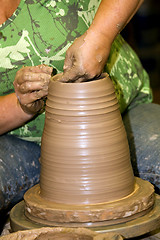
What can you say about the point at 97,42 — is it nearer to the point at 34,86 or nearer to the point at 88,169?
the point at 34,86

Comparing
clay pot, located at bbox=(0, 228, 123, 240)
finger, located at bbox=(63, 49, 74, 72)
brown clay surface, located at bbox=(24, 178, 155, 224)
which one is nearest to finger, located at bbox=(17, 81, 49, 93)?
finger, located at bbox=(63, 49, 74, 72)

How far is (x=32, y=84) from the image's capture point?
1495mm

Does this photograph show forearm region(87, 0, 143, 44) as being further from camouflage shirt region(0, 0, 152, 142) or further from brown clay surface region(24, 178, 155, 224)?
brown clay surface region(24, 178, 155, 224)

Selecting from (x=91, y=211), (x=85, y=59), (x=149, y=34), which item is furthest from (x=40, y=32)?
(x=149, y=34)

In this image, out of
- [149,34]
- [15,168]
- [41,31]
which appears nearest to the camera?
[41,31]

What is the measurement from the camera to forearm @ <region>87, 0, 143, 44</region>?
1.43 m

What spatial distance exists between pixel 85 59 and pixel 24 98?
1.09ft

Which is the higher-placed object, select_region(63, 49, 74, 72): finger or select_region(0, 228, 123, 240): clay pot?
select_region(63, 49, 74, 72): finger

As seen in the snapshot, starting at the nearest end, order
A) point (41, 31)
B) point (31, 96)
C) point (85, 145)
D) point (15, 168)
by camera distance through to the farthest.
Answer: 1. point (85, 145)
2. point (31, 96)
3. point (41, 31)
4. point (15, 168)

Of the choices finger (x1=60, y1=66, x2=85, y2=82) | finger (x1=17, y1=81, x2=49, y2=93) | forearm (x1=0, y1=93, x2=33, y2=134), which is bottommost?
forearm (x1=0, y1=93, x2=33, y2=134)

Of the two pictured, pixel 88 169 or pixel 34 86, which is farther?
pixel 34 86

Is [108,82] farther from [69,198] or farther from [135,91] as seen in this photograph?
[135,91]

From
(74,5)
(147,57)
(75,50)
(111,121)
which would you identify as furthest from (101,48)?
(147,57)

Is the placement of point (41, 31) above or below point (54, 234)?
above
